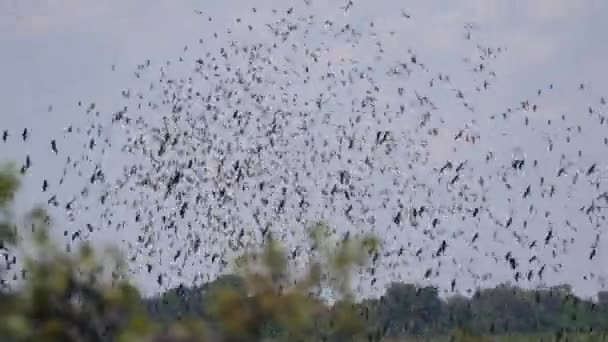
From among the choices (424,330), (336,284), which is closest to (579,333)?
(424,330)

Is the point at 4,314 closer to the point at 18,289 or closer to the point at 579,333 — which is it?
the point at 18,289

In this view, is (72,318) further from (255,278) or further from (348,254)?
(348,254)

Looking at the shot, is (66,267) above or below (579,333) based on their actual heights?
below

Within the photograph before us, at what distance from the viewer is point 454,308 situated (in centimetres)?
16012

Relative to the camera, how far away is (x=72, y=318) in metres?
10.2

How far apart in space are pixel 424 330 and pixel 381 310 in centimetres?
451

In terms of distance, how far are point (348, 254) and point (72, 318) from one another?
1.93 metres

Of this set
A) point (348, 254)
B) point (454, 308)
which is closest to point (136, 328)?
point (348, 254)

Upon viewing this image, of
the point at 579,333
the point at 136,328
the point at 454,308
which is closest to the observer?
the point at 136,328

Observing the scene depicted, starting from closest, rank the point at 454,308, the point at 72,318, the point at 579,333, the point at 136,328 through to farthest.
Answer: the point at 136,328 → the point at 72,318 → the point at 579,333 → the point at 454,308

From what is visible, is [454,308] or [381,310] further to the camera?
[454,308]

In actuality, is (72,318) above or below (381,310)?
below

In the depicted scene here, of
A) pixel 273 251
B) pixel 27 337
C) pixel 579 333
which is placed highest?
pixel 579 333

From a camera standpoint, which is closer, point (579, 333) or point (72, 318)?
point (72, 318)
